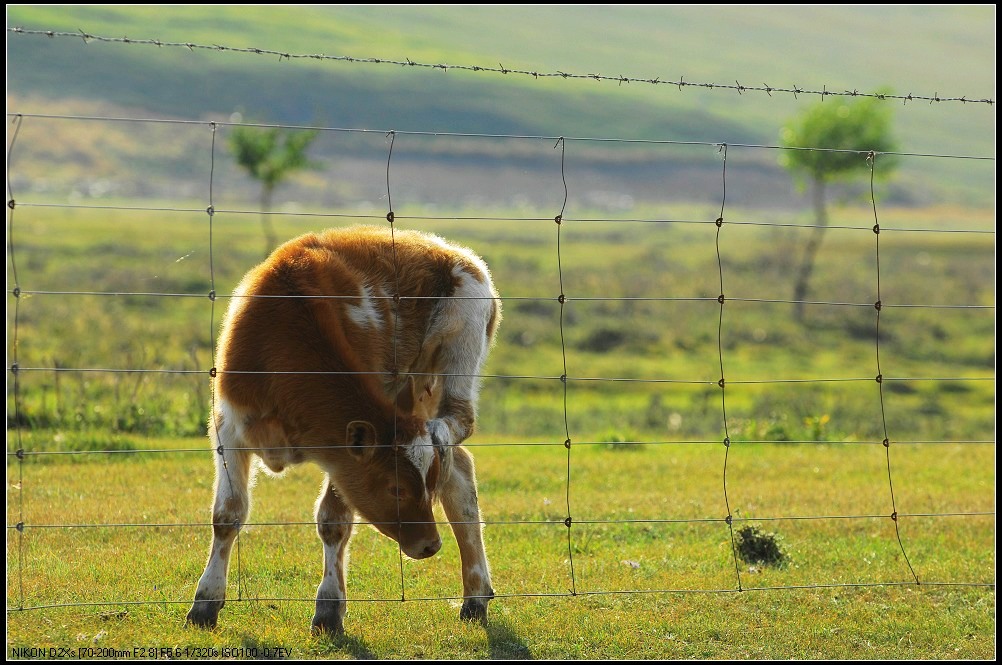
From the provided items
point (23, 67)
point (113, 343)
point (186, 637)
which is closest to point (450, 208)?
point (23, 67)

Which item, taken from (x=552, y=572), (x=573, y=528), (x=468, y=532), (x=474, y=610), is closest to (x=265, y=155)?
(x=573, y=528)

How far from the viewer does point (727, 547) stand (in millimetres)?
8945

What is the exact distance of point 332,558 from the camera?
6922 mm

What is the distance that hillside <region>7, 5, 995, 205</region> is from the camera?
13300 cm

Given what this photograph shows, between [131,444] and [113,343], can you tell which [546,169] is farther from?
[131,444]

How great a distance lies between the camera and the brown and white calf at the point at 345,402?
21.6 feet

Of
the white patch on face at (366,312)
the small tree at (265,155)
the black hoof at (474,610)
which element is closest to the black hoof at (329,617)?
the black hoof at (474,610)

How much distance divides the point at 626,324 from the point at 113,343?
16328mm

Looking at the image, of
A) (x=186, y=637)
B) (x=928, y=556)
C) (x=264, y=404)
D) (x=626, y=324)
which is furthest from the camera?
(x=626, y=324)

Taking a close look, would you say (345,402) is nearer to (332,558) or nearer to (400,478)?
(400,478)

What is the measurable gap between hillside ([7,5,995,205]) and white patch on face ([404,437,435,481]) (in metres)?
108

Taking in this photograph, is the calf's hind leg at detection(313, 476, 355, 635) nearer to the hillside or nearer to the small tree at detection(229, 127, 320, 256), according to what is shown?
the small tree at detection(229, 127, 320, 256)

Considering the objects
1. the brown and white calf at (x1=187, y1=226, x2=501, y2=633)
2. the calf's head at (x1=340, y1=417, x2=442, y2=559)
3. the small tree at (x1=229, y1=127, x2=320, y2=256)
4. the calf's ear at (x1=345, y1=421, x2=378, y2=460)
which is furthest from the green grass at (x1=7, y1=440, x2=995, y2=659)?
the small tree at (x1=229, y1=127, x2=320, y2=256)

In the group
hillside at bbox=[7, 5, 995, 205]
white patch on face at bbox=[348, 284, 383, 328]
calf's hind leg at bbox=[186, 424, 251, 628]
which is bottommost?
calf's hind leg at bbox=[186, 424, 251, 628]
